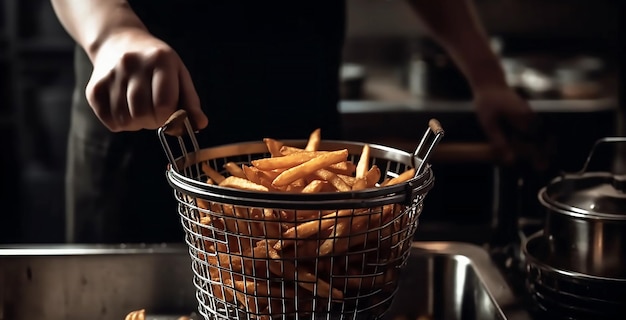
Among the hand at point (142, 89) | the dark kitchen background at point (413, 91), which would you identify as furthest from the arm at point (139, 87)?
the dark kitchen background at point (413, 91)

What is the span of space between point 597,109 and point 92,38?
1997 millimetres

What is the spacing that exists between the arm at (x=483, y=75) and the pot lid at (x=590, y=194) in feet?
1.12

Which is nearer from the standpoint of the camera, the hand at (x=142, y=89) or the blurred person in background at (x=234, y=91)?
the hand at (x=142, y=89)

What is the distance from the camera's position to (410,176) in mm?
805

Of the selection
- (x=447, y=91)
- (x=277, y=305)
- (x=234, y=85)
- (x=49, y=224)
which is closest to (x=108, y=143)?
(x=234, y=85)

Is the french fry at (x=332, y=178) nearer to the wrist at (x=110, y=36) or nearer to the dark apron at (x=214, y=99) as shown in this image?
the wrist at (x=110, y=36)

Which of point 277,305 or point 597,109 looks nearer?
point 277,305

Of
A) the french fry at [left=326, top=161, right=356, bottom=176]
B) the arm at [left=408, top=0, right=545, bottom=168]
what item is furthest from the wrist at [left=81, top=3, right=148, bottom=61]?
the arm at [left=408, top=0, right=545, bottom=168]

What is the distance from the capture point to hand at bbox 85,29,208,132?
850mm

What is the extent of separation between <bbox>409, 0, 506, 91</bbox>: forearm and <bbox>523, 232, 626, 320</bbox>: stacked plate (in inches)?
21.9

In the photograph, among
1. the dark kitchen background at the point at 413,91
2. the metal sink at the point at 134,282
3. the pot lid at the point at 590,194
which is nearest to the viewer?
the pot lid at the point at 590,194

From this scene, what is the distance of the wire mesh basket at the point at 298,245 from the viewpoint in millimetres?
714

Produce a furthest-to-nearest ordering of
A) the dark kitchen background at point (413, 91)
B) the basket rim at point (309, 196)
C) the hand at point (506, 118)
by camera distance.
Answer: the dark kitchen background at point (413, 91), the hand at point (506, 118), the basket rim at point (309, 196)

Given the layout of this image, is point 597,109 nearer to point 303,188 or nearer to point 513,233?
point 513,233
